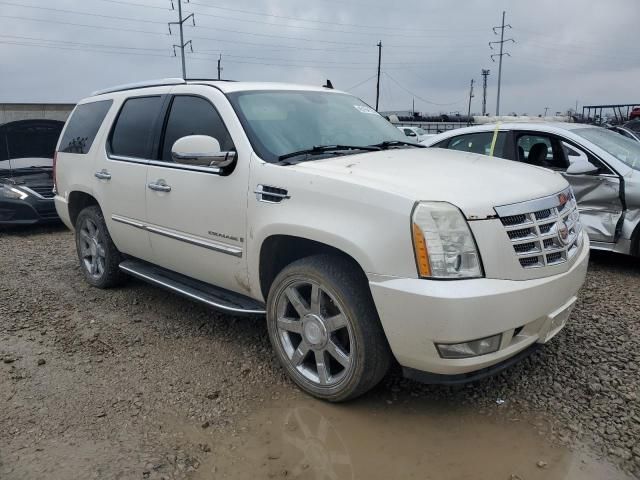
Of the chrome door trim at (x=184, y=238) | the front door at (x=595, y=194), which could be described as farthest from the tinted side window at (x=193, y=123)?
the front door at (x=595, y=194)

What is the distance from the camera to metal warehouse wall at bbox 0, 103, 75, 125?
1730 cm

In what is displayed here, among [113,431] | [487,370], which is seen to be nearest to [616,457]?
[487,370]

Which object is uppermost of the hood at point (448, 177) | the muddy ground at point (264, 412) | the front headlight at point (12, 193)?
the hood at point (448, 177)

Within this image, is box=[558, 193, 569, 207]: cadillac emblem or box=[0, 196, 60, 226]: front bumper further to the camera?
box=[0, 196, 60, 226]: front bumper

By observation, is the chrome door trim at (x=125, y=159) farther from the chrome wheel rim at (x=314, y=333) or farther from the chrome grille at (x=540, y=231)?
the chrome grille at (x=540, y=231)

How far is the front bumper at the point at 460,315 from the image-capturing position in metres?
2.53

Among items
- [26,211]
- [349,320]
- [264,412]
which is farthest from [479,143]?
[26,211]

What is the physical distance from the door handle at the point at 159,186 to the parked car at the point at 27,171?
5.26 meters

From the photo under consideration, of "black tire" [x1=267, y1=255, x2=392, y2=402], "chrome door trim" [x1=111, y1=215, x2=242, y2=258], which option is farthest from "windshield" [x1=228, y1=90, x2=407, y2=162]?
"black tire" [x1=267, y1=255, x2=392, y2=402]

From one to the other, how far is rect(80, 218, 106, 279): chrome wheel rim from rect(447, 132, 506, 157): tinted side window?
4.06 metres

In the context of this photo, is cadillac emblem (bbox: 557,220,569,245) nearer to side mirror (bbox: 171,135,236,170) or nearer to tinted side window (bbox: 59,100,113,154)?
side mirror (bbox: 171,135,236,170)

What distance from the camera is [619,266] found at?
5742 millimetres

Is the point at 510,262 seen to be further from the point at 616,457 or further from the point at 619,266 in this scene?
the point at 619,266

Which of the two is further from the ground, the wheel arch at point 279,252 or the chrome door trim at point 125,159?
the chrome door trim at point 125,159
